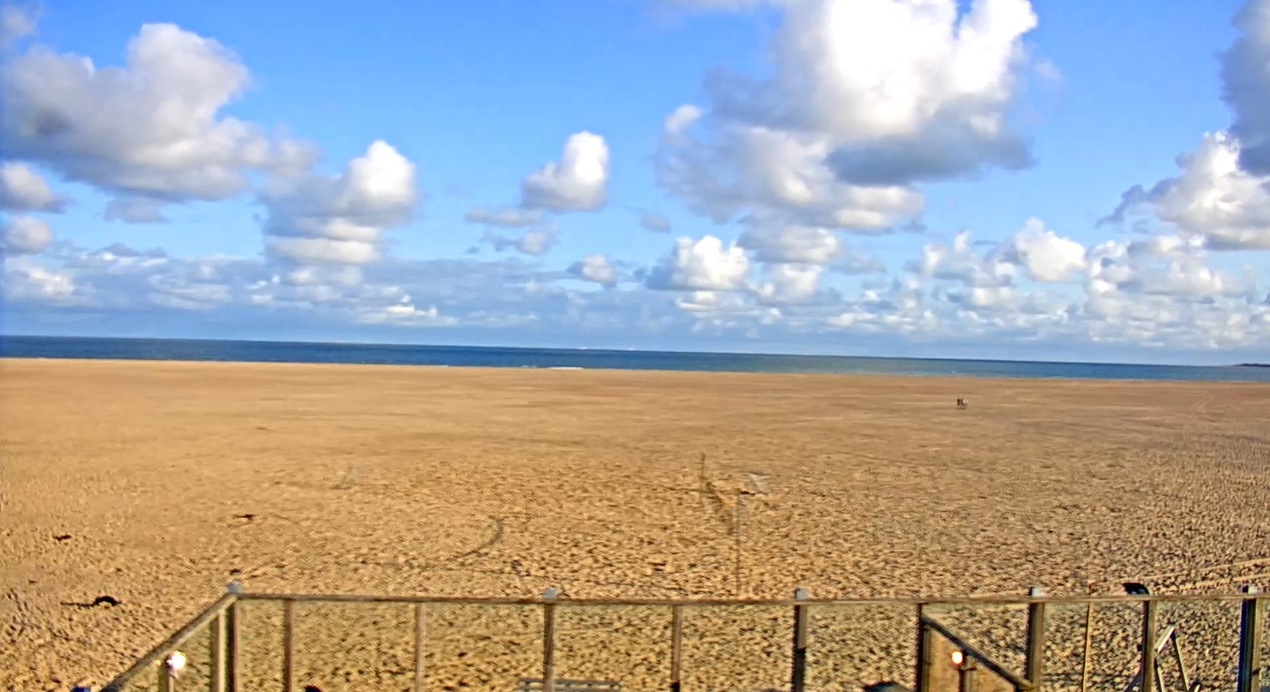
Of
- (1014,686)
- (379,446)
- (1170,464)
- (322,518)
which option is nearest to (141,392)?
(379,446)

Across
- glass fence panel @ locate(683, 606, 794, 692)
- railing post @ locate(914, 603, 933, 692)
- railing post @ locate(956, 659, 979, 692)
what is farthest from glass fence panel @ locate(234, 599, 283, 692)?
railing post @ locate(956, 659, 979, 692)

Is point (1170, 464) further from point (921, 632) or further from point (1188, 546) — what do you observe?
point (921, 632)

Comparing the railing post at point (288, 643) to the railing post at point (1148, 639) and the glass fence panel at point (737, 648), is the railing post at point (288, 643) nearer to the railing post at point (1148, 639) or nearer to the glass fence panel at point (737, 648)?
the glass fence panel at point (737, 648)

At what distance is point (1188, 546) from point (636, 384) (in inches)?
2124

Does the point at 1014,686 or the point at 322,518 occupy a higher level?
the point at 1014,686

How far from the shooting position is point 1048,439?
34.1 m

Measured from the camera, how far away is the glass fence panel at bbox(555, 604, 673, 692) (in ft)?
32.6

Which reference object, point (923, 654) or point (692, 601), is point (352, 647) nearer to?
point (692, 601)

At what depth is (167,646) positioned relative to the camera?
17.6 feet

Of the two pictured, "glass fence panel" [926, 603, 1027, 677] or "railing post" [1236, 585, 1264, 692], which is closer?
"railing post" [1236, 585, 1264, 692]

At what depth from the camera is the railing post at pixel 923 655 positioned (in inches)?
262

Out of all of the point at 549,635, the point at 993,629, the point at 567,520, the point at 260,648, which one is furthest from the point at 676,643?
the point at 567,520

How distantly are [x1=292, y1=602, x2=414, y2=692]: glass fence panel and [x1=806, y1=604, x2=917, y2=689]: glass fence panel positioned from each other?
3929 mm

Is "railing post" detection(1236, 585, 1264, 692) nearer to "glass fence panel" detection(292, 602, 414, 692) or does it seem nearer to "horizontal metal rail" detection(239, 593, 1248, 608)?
"horizontal metal rail" detection(239, 593, 1248, 608)
